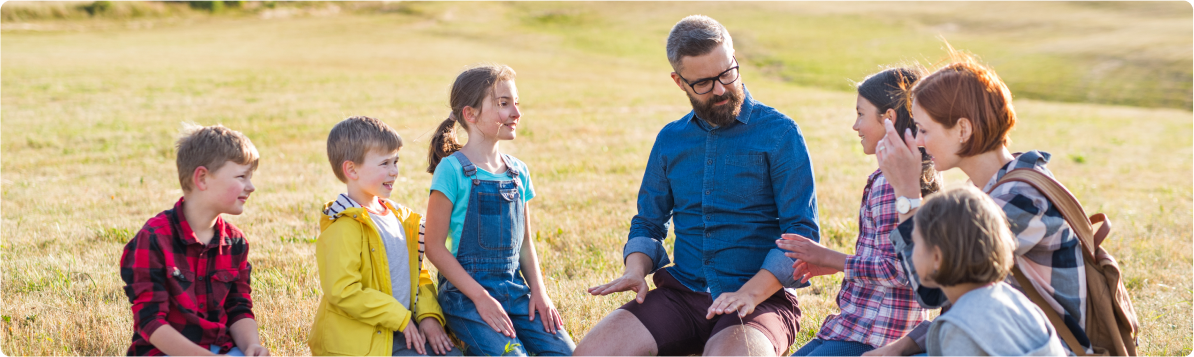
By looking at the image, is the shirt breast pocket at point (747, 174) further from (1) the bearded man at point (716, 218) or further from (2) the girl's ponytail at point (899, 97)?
(2) the girl's ponytail at point (899, 97)

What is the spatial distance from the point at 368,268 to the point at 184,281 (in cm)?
83

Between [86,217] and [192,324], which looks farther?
[86,217]

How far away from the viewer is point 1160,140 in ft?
55.8

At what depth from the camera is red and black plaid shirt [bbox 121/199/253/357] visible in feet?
10.7

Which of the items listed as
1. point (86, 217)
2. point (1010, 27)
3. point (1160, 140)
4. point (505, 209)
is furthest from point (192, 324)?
point (1010, 27)

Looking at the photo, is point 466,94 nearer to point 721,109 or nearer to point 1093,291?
point 721,109

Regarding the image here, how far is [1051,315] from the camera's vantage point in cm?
291

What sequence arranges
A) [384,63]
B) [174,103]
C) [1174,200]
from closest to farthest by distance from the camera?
1. [1174,200]
2. [174,103]
3. [384,63]

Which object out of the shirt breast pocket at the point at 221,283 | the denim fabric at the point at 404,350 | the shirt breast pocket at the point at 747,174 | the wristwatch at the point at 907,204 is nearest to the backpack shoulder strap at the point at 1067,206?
the wristwatch at the point at 907,204

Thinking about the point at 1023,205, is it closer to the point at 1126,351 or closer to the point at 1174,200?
the point at 1126,351

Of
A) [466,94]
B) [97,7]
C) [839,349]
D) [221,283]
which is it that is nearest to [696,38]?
[466,94]

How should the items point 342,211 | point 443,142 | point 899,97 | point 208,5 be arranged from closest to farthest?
point 899,97 → point 342,211 → point 443,142 → point 208,5

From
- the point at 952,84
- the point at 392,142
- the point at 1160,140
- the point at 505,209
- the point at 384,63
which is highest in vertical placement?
the point at 952,84

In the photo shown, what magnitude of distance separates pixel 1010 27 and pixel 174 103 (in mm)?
48926
